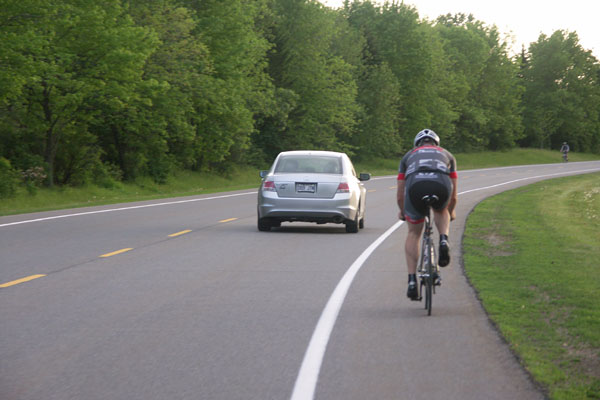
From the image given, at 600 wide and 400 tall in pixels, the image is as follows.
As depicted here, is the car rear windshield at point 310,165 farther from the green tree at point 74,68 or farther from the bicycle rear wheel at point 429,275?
the green tree at point 74,68

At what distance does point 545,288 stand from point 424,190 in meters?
A: 2.63

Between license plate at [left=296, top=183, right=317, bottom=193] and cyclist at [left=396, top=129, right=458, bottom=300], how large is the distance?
868cm

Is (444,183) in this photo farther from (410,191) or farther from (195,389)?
(195,389)

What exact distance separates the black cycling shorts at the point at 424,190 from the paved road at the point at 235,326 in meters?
1.04

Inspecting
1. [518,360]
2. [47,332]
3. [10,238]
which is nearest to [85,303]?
[47,332]

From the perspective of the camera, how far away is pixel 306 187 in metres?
17.8

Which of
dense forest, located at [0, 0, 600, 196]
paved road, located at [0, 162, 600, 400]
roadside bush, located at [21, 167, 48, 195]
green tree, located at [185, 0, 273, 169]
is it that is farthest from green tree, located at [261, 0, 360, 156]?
paved road, located at [0, 162, 600, 400]

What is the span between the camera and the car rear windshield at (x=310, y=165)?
18359 millimetres

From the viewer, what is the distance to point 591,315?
8633 mm

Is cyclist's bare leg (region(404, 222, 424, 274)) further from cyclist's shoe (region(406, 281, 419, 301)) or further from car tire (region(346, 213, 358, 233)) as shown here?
car tire (region(346, 213, 358, 233))

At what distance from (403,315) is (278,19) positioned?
54826 mm

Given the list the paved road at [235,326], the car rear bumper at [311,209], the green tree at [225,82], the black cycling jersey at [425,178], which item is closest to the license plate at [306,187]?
the car rear bumper at [311,209]

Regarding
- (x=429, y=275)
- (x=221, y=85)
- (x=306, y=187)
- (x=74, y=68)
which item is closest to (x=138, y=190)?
(x=74, y=68)

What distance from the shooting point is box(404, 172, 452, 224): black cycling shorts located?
862 cm
